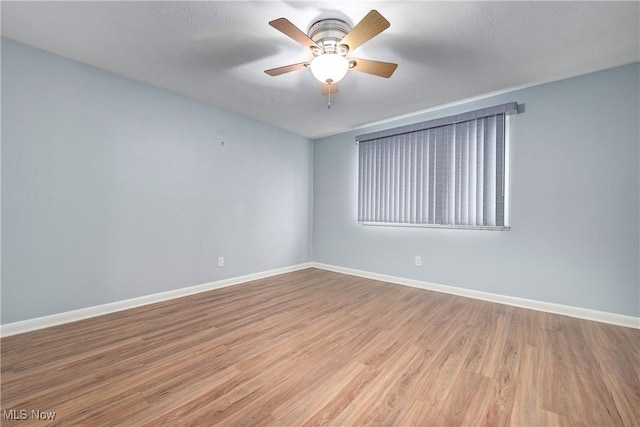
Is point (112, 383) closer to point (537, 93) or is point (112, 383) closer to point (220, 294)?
point (220, 294)

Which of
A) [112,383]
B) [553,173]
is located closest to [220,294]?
[112,383]

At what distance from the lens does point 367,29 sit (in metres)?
1.67

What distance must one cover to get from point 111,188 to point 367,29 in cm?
282

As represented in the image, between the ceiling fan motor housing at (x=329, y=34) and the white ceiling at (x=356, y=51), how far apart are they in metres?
0.05

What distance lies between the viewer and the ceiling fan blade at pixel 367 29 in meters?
1.54

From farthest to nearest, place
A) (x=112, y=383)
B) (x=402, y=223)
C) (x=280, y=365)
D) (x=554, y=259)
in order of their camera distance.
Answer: (x=402, y=223) < (x=554, y=259) < (x=280, y=365) < (x=112, y=383)

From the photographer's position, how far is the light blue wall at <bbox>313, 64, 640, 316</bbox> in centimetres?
244

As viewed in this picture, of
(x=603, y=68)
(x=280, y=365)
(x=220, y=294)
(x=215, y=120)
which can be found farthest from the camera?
(x=215, y=120)

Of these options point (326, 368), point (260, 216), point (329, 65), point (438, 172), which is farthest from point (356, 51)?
point (260, 216)

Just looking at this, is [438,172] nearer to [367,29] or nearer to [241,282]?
[367,29]

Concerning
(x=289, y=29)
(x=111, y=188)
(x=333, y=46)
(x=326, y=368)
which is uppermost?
(x=333, y=46)

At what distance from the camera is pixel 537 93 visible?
2.86 meters

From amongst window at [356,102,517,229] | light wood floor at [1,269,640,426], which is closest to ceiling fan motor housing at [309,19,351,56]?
window at [356,102,517,229]

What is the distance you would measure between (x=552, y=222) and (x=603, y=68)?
1544 millimetres
